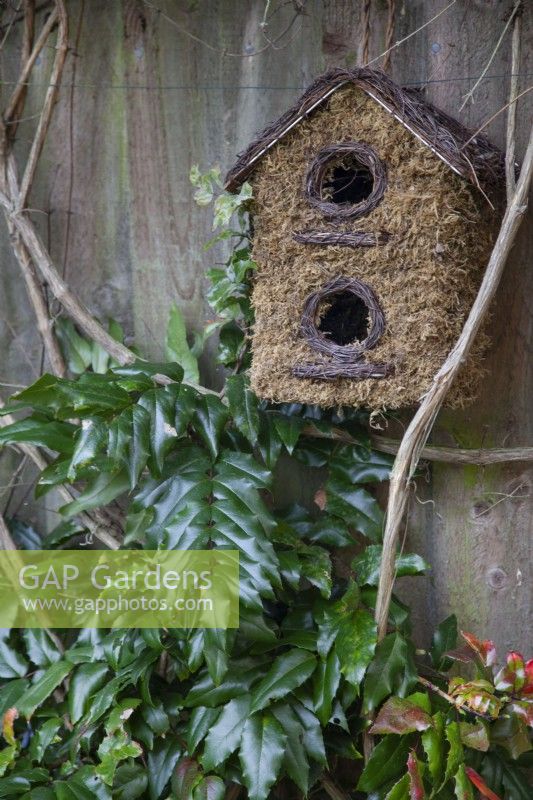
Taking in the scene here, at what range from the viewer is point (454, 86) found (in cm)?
175

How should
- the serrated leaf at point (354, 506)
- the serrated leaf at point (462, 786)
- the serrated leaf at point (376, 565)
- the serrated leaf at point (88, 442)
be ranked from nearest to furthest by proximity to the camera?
the serrated leaf at point (462, 786), the serrated leaf at point (88, 442), the serrated leaf at point (376, 565), the serrated leaf at point (354, 506)

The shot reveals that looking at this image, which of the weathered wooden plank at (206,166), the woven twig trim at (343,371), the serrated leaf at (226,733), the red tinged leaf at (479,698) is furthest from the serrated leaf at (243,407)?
the red tinged leaf at (479,698)

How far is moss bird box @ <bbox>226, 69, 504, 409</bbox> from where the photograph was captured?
4.74 feet

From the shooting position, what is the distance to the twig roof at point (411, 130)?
1.42 metres

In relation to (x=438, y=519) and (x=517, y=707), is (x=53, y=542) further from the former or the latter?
(x=517, y=707)

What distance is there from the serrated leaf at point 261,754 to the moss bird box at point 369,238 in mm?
613

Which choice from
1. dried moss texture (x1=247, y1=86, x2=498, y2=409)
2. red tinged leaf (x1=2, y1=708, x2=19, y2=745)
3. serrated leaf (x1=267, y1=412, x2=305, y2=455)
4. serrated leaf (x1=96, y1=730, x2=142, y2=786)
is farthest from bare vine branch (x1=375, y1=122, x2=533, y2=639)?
red tinged leaf (x1=2, y1=708, x2=19, y2=745)

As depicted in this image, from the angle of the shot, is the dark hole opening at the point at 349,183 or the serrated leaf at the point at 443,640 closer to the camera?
the dark hole opening at the point at 349,183

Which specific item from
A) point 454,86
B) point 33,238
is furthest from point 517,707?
point 33,238

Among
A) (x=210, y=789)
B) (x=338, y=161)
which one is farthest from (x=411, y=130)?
(x=210, y=789)

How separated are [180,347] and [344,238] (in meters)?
0.58

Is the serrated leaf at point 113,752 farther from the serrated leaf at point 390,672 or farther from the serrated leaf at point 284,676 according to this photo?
the serrated leaf at point 390,672

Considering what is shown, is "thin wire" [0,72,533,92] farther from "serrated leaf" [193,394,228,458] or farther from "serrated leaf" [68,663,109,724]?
"serrated leaf" [68,663,109,724]

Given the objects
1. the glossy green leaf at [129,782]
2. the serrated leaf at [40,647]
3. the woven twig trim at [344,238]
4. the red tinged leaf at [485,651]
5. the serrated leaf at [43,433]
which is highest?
the woven twig trim at [344,238]
